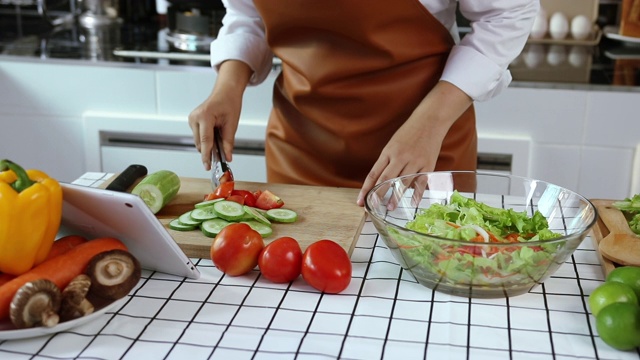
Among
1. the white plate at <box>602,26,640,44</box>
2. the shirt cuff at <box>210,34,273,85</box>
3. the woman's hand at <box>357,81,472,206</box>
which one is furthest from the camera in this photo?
the white plate at <box>602,26,640,44</box>

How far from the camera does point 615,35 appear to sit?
107 inches

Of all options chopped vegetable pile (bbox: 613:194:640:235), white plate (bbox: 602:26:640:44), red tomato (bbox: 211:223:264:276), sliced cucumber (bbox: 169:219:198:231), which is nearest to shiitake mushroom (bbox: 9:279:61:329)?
red tomato (bbox: 211:223:264:276)

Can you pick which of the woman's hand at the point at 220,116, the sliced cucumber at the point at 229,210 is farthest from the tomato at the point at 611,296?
the woman's hand at the point at 220,116

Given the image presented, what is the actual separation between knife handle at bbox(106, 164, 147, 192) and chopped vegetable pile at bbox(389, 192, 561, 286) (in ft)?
1.87

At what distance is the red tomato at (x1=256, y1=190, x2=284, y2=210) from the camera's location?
1.45 meters

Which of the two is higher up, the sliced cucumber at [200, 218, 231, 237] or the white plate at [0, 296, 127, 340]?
the white plate at [0, 296, 127, 340]

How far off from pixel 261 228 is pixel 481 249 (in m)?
0.39

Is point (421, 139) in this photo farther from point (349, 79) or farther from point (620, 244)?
point (620, 244)

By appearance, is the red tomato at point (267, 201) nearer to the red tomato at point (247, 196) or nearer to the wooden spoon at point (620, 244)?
the red tomato at point (247, 196)

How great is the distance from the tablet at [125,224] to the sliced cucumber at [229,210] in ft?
0.59

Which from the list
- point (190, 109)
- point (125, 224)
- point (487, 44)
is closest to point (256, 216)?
point (125, 224)

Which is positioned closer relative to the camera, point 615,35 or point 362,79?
Result: point 362,79

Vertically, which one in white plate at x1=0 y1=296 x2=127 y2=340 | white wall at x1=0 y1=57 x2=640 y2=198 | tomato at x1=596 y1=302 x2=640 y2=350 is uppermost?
tomato at x1=596 y1=302 x2=640 y2=350

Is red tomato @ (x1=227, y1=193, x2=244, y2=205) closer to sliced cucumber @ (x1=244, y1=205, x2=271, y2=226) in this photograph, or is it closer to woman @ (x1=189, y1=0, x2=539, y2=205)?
sliced cucumber @ (x1=244, y1=205, x2=271, y2=226)
